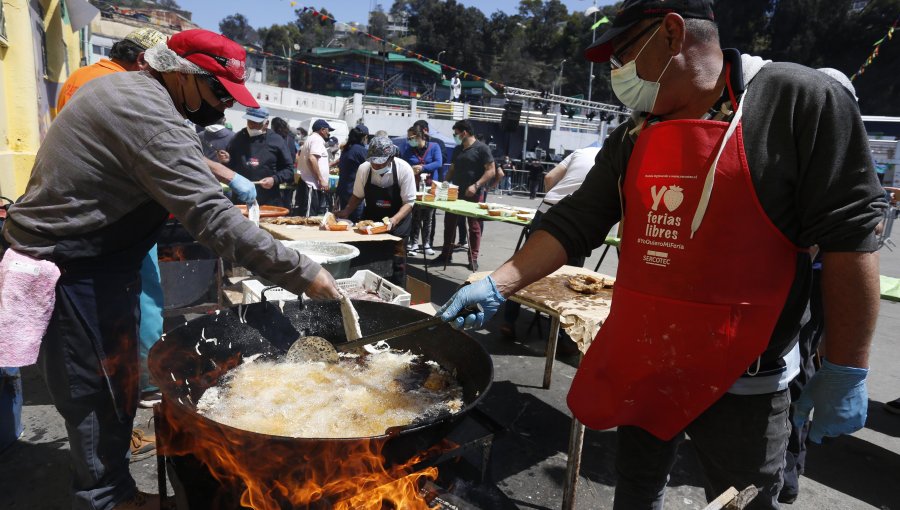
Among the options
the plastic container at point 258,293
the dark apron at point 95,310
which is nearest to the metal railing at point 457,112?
the plastic container at point 258,293

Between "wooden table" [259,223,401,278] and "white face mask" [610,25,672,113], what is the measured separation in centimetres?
329

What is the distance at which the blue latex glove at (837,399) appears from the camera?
1355mm

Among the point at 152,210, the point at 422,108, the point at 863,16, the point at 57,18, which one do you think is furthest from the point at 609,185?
the point at 863,16

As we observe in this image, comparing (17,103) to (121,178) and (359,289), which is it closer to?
(359,289)

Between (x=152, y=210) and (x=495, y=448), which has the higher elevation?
(x=152, y=210)

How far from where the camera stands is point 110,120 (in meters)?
1.73

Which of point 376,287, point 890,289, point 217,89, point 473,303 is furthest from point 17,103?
point 890,289

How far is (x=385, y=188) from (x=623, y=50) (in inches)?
179

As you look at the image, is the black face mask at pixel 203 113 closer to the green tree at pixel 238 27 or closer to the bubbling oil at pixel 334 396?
the bubbling oil at pixel 334 396

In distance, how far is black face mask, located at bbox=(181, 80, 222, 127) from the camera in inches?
83.4

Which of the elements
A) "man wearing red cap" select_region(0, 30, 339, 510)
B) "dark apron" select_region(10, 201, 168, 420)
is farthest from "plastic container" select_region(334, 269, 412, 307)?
"dark apron" select_region(10, 201, 168, 420)

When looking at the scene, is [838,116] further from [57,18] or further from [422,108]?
[422,108]

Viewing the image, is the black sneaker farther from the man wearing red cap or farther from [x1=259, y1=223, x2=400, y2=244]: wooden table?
the man wearing red cap

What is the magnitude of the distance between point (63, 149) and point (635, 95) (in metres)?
2.04
